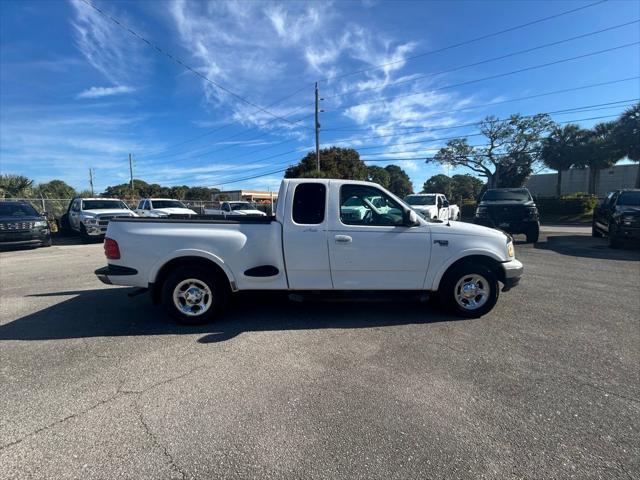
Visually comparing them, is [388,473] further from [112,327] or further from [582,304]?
[582,304]

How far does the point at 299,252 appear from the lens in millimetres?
4348

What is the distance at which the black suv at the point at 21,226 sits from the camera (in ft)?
37.5

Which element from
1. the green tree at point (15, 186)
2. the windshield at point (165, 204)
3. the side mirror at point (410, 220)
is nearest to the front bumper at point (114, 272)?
the side mirror at point (410, 220)

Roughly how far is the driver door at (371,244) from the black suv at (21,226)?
12.8 metres

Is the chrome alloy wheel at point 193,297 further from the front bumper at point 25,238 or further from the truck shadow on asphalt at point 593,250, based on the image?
the front bumper at point 25,238

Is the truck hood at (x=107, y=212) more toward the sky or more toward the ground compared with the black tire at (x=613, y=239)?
more toward the sky

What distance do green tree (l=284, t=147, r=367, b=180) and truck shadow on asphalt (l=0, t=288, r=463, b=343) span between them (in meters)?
36.4

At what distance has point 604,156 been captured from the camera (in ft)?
125

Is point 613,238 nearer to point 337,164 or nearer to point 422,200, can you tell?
point 422,200

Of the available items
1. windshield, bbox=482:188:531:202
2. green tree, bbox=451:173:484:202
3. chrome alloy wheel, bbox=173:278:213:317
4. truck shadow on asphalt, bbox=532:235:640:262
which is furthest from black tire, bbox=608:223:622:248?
→ green tree, bbox=451:173:484:202

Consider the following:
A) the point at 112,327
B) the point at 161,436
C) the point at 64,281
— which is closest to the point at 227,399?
the point at 161,436

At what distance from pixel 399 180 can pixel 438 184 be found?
60.5 feet

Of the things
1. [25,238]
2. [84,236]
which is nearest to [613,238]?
[84,236]

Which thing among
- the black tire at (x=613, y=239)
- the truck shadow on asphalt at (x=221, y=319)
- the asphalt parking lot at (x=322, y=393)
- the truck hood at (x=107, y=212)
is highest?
the truck hood at (x=107, y=212)
